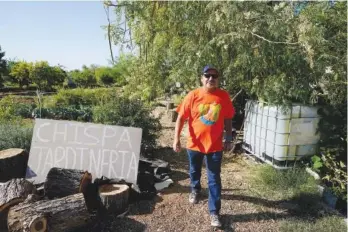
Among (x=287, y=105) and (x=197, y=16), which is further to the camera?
(x=197, y=16)

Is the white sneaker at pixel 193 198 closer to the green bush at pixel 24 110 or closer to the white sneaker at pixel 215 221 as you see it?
the white sneaker at pixel 215 221

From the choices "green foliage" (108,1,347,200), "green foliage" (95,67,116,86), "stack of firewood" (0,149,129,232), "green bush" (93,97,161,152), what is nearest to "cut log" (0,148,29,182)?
"stack of firewood" (0,149,129,232)

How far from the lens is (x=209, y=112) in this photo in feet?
11.5

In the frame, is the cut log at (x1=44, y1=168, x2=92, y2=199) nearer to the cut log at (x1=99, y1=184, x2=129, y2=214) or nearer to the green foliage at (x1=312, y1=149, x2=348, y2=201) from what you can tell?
the cut log at (x1=99, y1=184, x2=129, y2=214)

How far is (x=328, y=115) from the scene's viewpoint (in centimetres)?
458

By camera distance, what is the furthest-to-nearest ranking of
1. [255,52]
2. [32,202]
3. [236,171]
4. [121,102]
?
[121,102], [236,171], [255,52], [32,202]

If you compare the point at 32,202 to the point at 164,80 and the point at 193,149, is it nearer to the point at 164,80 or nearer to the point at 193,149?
the point at 193,149

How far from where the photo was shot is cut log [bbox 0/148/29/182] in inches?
166

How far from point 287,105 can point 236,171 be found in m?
1.30

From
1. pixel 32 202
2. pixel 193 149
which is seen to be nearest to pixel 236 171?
pixel 193 149

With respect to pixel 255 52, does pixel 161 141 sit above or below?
below

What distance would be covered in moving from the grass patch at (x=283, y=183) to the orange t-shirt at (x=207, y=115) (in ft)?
4.06

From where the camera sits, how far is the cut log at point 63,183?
12.2 feet

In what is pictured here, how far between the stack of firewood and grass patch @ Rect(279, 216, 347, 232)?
1761 millimetres
